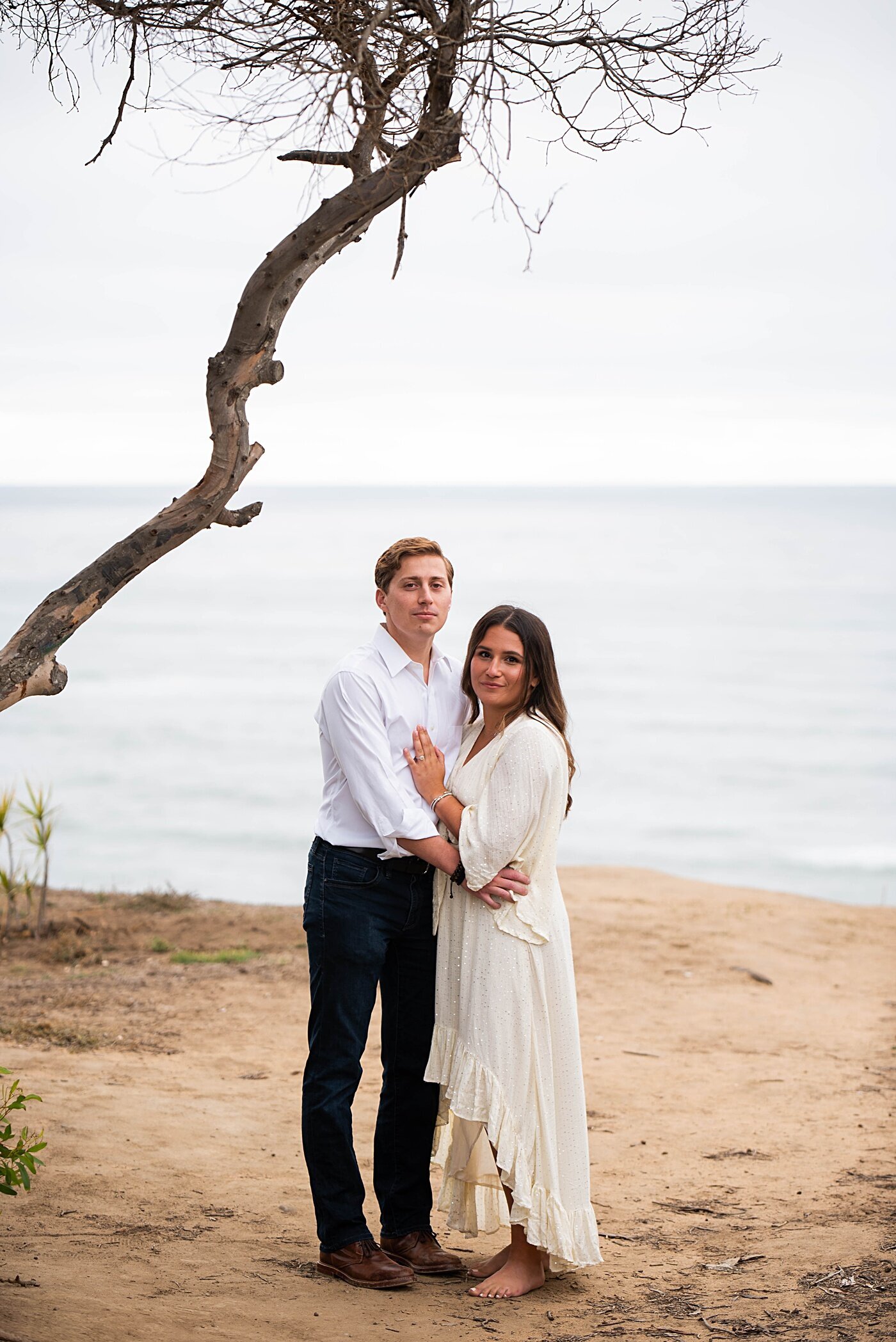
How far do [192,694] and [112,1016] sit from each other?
78.3 feet

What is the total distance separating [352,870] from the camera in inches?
137

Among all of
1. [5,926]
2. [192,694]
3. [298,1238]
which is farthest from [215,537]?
[298,1238]

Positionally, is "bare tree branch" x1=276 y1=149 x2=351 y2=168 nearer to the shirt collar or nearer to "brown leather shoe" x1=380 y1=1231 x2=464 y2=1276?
the shirt collar

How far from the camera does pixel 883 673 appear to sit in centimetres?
3186

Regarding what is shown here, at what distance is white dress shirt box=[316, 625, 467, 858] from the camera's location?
11.2ft

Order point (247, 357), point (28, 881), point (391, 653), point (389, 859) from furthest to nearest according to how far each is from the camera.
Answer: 1. point (28, 881)
2. point (391, 653)
3. point (389, 859)
4. point (247, 357)

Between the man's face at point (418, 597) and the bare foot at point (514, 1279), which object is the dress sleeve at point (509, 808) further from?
the bare foot at point (514, 1279)

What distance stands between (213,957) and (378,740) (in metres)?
5.00

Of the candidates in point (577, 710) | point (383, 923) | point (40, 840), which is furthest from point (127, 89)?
point (577, 710)

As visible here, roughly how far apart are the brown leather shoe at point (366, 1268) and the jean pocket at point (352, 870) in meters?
1.04

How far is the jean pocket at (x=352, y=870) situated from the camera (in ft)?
11.4

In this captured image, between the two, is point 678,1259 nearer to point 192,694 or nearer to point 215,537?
point 192,694

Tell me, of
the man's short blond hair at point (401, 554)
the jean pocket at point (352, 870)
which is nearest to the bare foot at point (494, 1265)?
the jean pocket at point (352, 870)

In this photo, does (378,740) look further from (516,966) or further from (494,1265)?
(494,1265)
